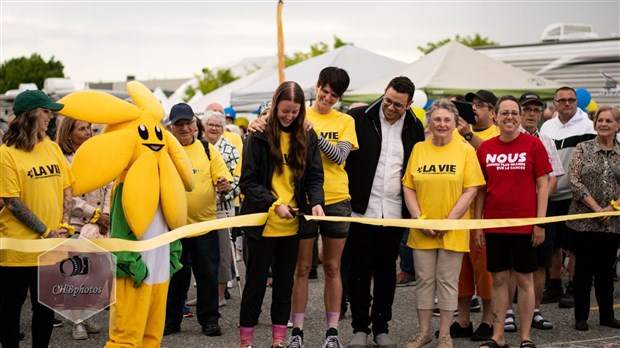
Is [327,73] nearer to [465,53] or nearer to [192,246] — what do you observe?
[192,246]

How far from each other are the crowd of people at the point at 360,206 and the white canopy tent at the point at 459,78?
6393 mm

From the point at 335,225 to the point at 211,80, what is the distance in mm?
41091

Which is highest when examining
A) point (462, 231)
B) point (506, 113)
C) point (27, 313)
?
point (506, 113)

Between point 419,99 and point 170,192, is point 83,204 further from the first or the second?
point 419,99

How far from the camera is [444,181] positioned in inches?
258

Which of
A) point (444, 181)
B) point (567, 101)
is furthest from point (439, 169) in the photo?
point (567, 101)

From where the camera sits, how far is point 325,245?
6.66 m

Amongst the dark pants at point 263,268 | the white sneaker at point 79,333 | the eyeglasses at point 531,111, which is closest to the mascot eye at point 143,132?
the dark pants at point 263,268

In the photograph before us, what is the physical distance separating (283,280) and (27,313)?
11.1 ft

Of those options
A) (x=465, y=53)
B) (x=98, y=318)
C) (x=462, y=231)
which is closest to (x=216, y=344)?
(x=98, y=318)

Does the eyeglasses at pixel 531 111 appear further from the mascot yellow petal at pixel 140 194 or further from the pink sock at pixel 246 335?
the mascot yellow petal at pixel 140 194

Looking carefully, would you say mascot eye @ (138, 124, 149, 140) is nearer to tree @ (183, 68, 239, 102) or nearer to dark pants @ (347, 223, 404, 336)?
dark pants @ (347, 223, 404, 336)

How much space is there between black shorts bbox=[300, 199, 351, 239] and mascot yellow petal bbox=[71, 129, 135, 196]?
168 cm

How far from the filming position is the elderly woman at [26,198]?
575 cm
